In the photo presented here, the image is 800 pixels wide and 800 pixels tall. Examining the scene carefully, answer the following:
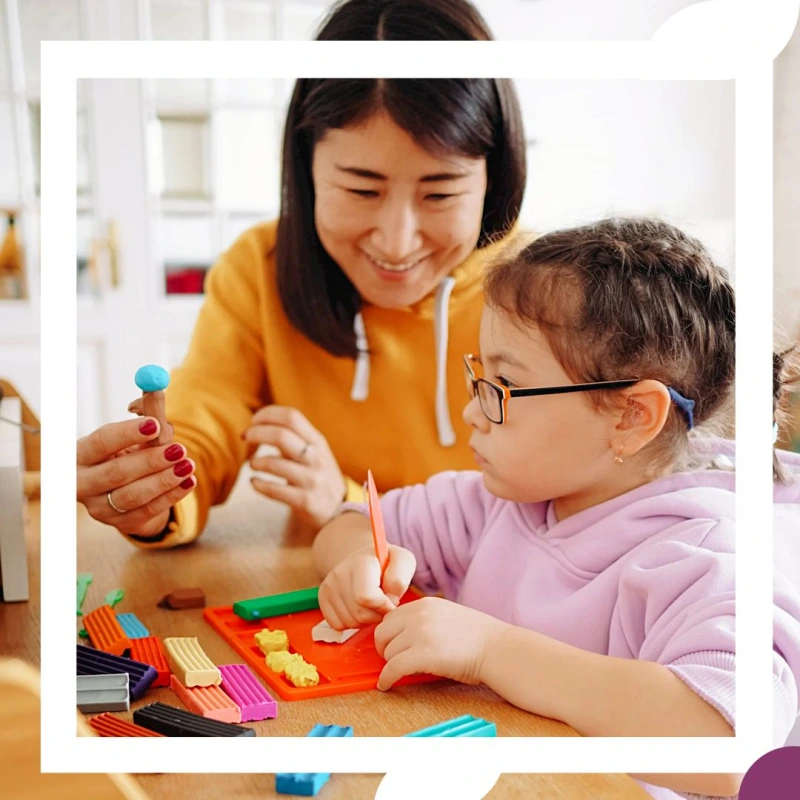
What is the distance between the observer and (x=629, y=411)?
1.90 feet

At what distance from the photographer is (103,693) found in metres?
0.50

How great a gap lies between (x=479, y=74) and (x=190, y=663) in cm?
37

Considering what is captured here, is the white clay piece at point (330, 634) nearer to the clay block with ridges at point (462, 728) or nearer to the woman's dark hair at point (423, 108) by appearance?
the clay block with ridges at point (462, 728)

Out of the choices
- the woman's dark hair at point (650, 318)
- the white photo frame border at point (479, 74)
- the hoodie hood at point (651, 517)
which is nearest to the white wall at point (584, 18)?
the white photo frame border at point (479, 74)

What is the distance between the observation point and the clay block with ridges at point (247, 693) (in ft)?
1.60

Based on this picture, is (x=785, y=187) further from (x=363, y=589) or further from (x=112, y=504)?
(x=112, y=504)

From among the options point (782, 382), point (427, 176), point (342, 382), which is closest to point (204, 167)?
point (342, 382)

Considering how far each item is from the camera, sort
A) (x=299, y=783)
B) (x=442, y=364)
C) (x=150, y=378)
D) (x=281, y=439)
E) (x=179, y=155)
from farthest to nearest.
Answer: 1. (x=179, y=155)
2. (x=442, y=364)
3. (x=281, y=439)
4. (x=150, y=378)
5. (x=299, y=783)

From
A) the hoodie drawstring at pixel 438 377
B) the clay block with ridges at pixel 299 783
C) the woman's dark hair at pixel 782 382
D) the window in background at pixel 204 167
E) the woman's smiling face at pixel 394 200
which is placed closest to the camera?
the clay block with ridges at pixel 299 783

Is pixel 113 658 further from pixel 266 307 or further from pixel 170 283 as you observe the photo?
pixel 170 283

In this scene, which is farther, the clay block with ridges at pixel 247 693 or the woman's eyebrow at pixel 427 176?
the woman's eyebrow at pixel 427 176

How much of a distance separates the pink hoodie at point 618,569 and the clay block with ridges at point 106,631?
23cm

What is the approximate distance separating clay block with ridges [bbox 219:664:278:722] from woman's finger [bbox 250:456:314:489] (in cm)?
28

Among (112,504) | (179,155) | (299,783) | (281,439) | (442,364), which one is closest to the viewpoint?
(299,783)
